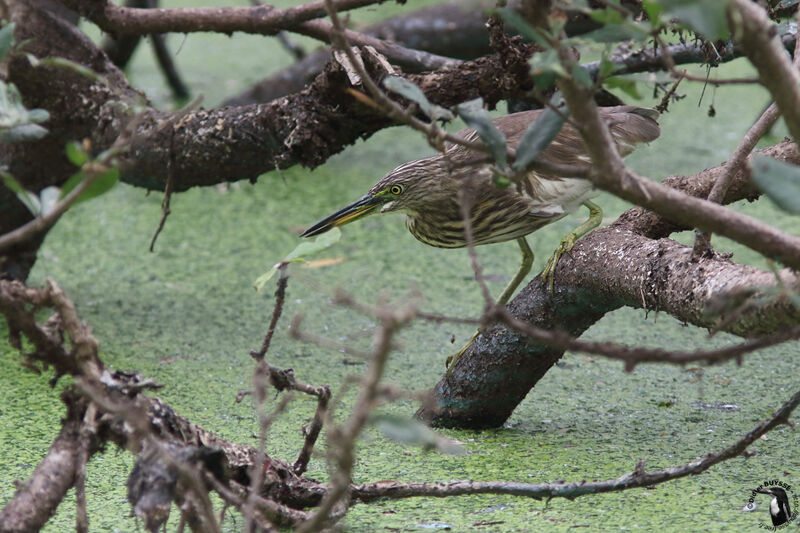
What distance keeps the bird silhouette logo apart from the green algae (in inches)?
1.4

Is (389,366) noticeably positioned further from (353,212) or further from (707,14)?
(707,14)

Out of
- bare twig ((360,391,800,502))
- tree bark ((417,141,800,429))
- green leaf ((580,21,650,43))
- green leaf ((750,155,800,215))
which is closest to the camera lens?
green leaf ((750,155,800,215))

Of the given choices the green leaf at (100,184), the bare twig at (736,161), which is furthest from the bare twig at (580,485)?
the green leaf at (100,184)

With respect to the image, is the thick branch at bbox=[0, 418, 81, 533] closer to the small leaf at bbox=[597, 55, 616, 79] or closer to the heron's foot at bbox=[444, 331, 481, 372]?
the small leaf at bbox=[597, 55, 616, 79]

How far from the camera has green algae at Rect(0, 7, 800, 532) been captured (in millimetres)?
1534

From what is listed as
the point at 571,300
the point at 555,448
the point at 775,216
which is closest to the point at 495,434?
the point at 555,448

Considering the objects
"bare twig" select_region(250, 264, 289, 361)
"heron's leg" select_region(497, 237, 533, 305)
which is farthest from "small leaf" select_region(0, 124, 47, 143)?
"heron's leg" select_region(497, 237, 533, 305)

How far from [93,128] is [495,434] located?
1.25m

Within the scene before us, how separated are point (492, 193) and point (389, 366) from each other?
0.56 meters

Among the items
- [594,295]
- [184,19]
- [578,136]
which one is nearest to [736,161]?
[594,295]

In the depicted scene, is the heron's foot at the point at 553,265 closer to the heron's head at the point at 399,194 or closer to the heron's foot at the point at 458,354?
the heron's foot at the point at 458,354

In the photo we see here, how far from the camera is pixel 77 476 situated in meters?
1.09

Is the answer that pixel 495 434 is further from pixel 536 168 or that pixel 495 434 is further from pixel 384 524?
pixel 536 168

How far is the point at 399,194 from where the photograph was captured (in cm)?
198
